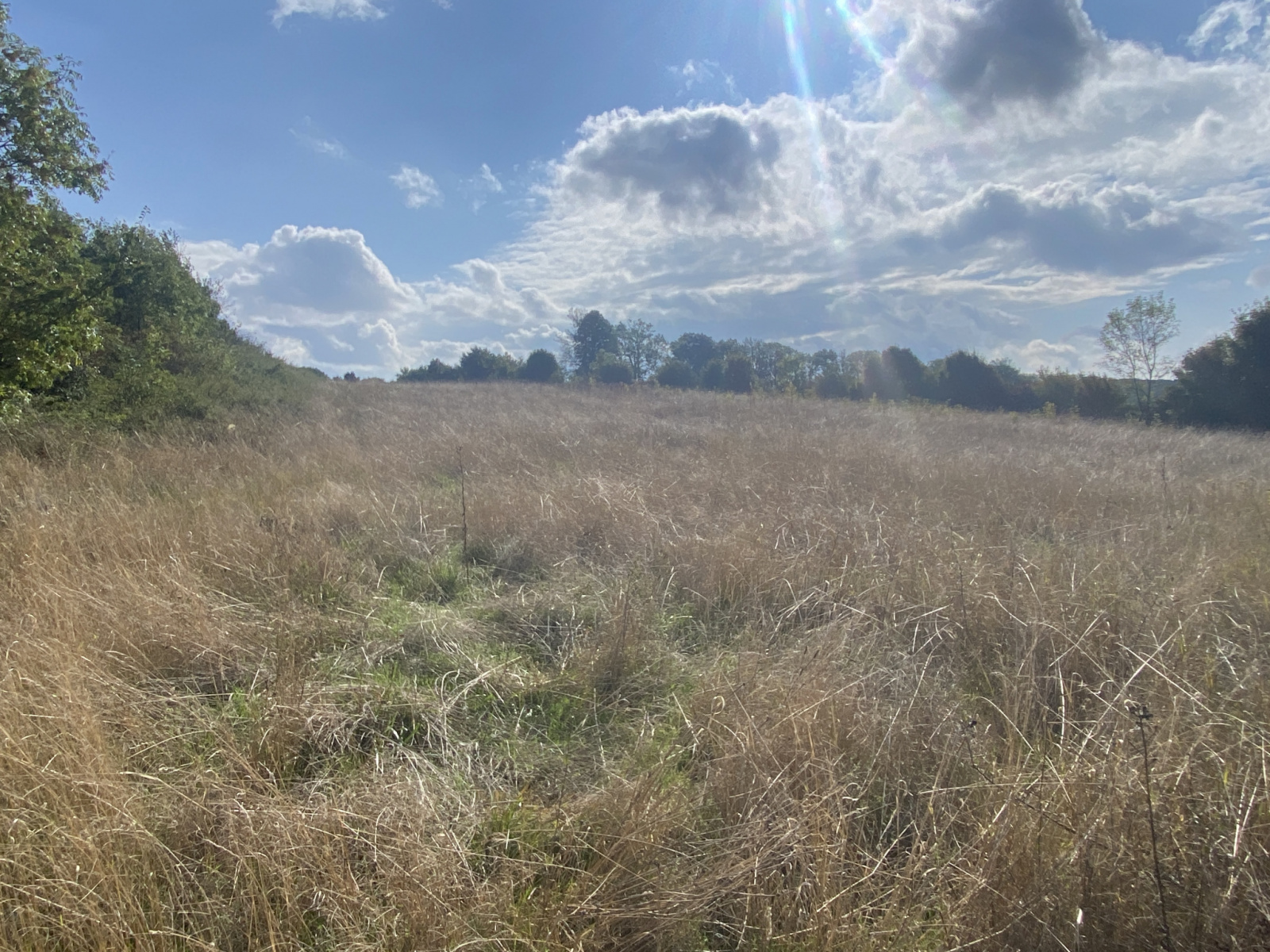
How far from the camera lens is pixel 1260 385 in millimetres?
24297

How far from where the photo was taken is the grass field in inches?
69.6

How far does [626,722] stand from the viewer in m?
2.98

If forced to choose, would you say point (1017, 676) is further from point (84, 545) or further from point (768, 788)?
point (84, 545)

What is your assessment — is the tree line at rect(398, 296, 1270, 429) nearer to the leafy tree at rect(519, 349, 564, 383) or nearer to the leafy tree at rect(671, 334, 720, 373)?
the leafy tree at rect(519, 349, 564, 383)

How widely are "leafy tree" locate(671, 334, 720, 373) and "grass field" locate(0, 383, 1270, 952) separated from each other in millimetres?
74896

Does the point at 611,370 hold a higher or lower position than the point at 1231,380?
higher

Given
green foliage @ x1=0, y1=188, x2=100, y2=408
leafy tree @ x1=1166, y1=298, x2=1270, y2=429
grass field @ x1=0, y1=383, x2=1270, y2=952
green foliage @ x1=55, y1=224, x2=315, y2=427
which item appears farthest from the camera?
leafy tree @ x1=1166, y1=298, x2=1270, y2=429

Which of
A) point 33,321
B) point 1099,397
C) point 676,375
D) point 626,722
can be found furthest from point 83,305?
point 676,375

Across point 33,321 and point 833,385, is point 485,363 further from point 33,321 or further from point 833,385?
point 33,321

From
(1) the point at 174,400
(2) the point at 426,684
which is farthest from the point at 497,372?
(2) the point at 426,684

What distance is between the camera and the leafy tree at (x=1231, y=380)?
79.7 feet

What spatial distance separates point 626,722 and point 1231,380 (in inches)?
1312

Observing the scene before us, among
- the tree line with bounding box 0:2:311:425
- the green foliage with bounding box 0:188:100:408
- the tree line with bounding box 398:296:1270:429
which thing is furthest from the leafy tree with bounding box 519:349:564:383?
the green foliage with bounding box 0:188:100:408

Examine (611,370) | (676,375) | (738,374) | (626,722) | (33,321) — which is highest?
(611,370)
